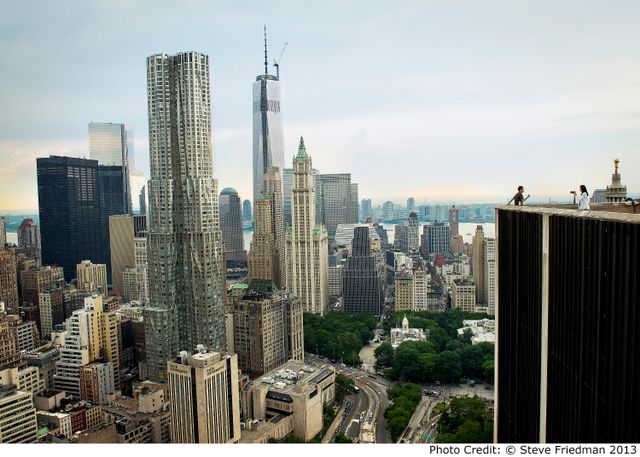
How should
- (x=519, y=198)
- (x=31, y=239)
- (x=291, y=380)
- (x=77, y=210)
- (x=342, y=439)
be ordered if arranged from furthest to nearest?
(x=77, y=210)
(x=31, y=239)
(x=291, y=380)
(x=342, y=439)
(x=519, y=198)

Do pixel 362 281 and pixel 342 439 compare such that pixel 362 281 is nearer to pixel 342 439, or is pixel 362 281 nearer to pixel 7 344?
pixel 342 439

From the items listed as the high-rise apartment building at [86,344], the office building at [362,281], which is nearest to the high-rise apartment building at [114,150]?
the high-rise apartment building at [86,344]

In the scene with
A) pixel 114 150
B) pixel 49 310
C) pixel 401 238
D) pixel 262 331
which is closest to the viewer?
pixel 262 331

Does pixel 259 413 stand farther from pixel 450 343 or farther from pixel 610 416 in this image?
pixel 610 416

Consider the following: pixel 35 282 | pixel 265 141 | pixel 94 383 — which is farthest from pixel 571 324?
pixel 265 141

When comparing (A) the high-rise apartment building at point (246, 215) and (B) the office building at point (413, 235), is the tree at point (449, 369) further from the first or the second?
(A) the high-rise apartment building at point (246, 215)

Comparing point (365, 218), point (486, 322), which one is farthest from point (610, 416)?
point (365, 218)

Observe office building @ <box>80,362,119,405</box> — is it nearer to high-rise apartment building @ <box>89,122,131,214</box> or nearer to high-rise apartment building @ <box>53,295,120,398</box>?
high-rise apartment building @ <box>53,295,120,398</box>

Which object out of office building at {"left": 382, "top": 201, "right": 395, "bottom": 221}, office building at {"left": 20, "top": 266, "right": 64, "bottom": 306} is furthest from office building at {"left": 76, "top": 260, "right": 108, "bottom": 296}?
office building at {"left": 382, "top": 201, "right": 395, "bottom": 221}
